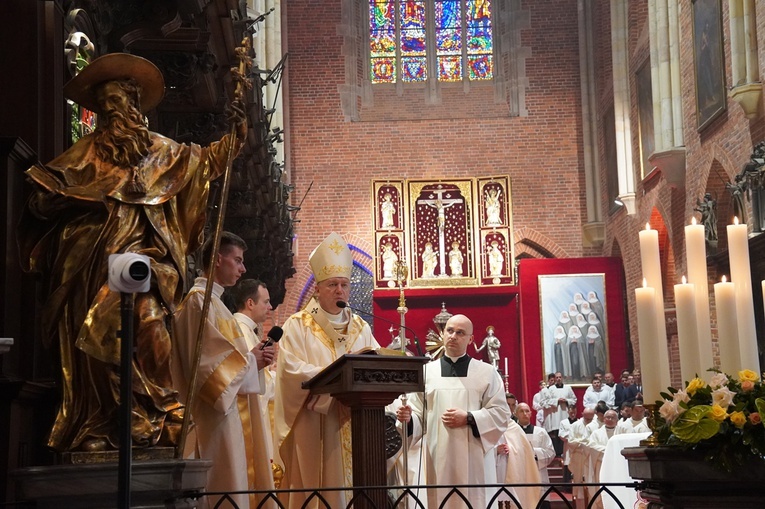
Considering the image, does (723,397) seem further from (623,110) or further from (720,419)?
(623,110)

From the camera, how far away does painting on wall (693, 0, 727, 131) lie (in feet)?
47.9

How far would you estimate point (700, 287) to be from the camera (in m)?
4.48

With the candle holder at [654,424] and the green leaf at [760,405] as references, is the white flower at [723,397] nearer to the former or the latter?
the green leaf at [760,405]

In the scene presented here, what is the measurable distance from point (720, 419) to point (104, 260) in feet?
7.88

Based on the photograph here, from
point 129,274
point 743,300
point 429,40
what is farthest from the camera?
point 429,40

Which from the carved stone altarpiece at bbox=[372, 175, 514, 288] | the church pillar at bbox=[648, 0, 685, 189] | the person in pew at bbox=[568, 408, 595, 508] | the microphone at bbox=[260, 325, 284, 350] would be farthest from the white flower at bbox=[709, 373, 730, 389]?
the carved stone altarpiece at bbox=[372, 175, 514, 288]

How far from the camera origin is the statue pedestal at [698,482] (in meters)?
4.05

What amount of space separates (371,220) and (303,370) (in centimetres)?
1671

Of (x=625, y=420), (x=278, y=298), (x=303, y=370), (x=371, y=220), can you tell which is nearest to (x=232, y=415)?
(x=303, y=370)

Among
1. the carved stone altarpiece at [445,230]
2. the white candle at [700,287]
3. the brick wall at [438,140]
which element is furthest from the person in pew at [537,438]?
the brick wall at [438,140]

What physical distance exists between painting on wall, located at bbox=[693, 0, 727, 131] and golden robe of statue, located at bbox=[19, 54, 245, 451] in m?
11.8

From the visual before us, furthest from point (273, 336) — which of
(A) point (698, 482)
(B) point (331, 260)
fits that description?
(A) point (698, 482)

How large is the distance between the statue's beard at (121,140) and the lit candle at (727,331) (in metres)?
2.47

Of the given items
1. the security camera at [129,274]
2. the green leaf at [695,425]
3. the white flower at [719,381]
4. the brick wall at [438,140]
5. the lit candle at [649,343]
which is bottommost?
the green leaf at [695,425]
